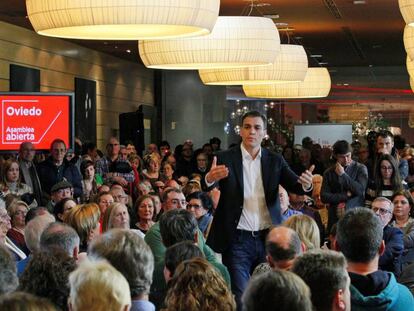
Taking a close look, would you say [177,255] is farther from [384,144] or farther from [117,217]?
[384,144]

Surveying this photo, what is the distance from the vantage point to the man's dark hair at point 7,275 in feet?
12.2

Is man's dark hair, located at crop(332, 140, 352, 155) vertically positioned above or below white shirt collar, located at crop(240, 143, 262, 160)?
below

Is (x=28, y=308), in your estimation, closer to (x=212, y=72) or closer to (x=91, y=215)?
(x=91, y=215)

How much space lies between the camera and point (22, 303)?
107 inches

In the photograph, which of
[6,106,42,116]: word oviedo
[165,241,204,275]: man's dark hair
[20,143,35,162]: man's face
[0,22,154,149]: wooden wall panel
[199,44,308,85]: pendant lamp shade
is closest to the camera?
[165,241,204,275]: man's dark hair

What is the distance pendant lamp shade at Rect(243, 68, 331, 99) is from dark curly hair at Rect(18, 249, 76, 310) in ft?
36.9

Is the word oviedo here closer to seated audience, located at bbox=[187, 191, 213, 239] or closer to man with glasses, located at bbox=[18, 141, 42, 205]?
man with glasses, located at bbox=[18, 141, 42, 205]

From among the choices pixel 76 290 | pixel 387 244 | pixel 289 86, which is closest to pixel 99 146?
pixel 289 86

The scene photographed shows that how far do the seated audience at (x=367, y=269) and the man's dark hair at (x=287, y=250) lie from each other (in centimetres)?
52

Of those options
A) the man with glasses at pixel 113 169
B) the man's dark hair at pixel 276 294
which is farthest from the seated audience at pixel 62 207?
the man's dark hair at pixel 276 294

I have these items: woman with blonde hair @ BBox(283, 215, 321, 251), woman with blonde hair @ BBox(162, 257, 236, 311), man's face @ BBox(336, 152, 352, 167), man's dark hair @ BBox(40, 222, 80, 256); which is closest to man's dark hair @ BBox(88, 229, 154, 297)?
woman with blonde hair @ BBox(162, 257, 236, 311)

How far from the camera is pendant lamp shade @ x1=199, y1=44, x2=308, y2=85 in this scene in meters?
10.9

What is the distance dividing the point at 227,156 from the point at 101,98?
14.2 m

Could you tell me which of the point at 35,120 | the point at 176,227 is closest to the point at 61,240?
the point at 176,227
